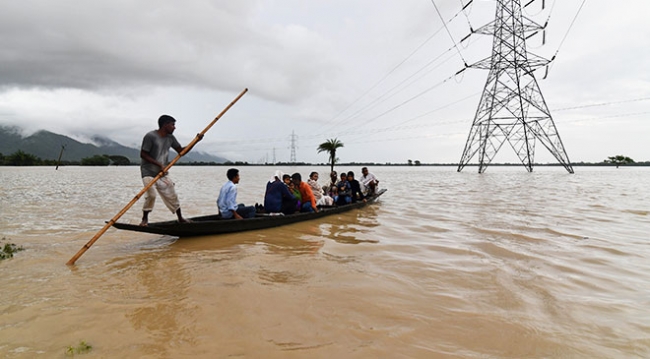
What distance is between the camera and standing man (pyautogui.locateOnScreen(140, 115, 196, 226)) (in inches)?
235

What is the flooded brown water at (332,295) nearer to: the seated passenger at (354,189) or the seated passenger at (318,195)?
the seated passenger at (318,195)

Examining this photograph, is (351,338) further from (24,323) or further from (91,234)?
(91,234)

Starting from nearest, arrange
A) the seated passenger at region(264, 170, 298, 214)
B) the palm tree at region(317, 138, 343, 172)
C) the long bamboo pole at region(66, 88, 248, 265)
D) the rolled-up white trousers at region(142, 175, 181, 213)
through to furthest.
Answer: the long bamboo pole at region(66, 88, 248, 265) → the rolled-up white trousers at region(142, 175, 181, 213) → the seated passenger at region(264, 170, 298, 214) → the palm tree at region(317, 138, 343, 172)

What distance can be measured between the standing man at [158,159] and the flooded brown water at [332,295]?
3.17ft

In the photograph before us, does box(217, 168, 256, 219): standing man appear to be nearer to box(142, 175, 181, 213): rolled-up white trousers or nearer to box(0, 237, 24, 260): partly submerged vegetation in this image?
box(142, 175, 181, 213): rolled-up white trousers

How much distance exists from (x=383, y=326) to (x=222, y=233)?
17.0 ft

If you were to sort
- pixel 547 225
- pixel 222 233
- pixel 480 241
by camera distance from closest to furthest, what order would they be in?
pixel 480 241
pixel 222 233
pixel 547 225

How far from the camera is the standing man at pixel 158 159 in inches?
235

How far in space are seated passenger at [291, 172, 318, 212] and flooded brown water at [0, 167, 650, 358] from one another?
177 cm

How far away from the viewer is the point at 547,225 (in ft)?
27.4

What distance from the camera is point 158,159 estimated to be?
6109 millimetres

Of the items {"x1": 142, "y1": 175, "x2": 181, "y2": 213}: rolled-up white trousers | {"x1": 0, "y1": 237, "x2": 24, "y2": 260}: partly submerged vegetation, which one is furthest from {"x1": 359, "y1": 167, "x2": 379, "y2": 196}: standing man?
{"x1": 0, "y1": 237, "x2": 24, "y2": 260}: partly submerged vegetation

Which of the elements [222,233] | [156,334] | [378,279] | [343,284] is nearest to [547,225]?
[378,279]

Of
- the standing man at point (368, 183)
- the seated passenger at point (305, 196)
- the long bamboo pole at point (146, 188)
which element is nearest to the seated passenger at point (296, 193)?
the seated passenger at point (305, 196)
